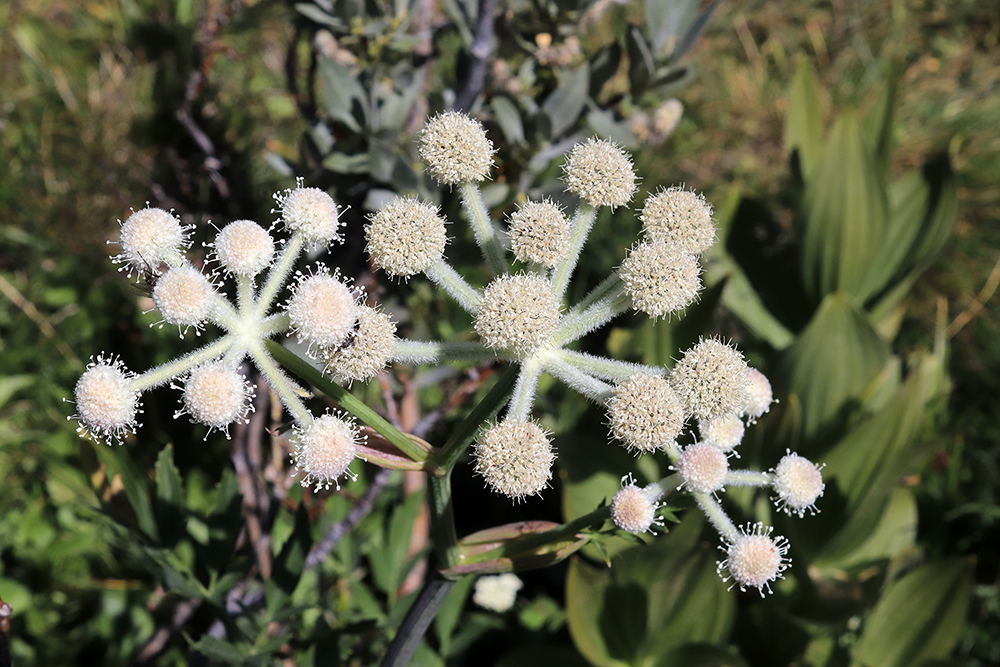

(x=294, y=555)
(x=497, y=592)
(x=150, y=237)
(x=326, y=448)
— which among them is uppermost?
(x=150, y=237)

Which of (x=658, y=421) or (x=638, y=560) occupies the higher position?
(x=658, y=421)

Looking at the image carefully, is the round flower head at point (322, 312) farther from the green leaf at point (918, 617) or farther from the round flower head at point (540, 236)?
the green leaf at point (918, 617)

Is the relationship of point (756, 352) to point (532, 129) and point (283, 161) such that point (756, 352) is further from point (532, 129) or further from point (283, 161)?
point (283, 161)

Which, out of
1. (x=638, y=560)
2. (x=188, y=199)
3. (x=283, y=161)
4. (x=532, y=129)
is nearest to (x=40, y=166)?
(x=188, y=199)

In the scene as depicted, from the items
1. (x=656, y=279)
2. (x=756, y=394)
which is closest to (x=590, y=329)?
(x=656, y=279)

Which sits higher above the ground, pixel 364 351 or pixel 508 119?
pixel 508 119

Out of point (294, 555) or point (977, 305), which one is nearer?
point (294, 555)

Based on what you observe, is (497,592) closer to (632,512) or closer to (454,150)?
(632,512)
